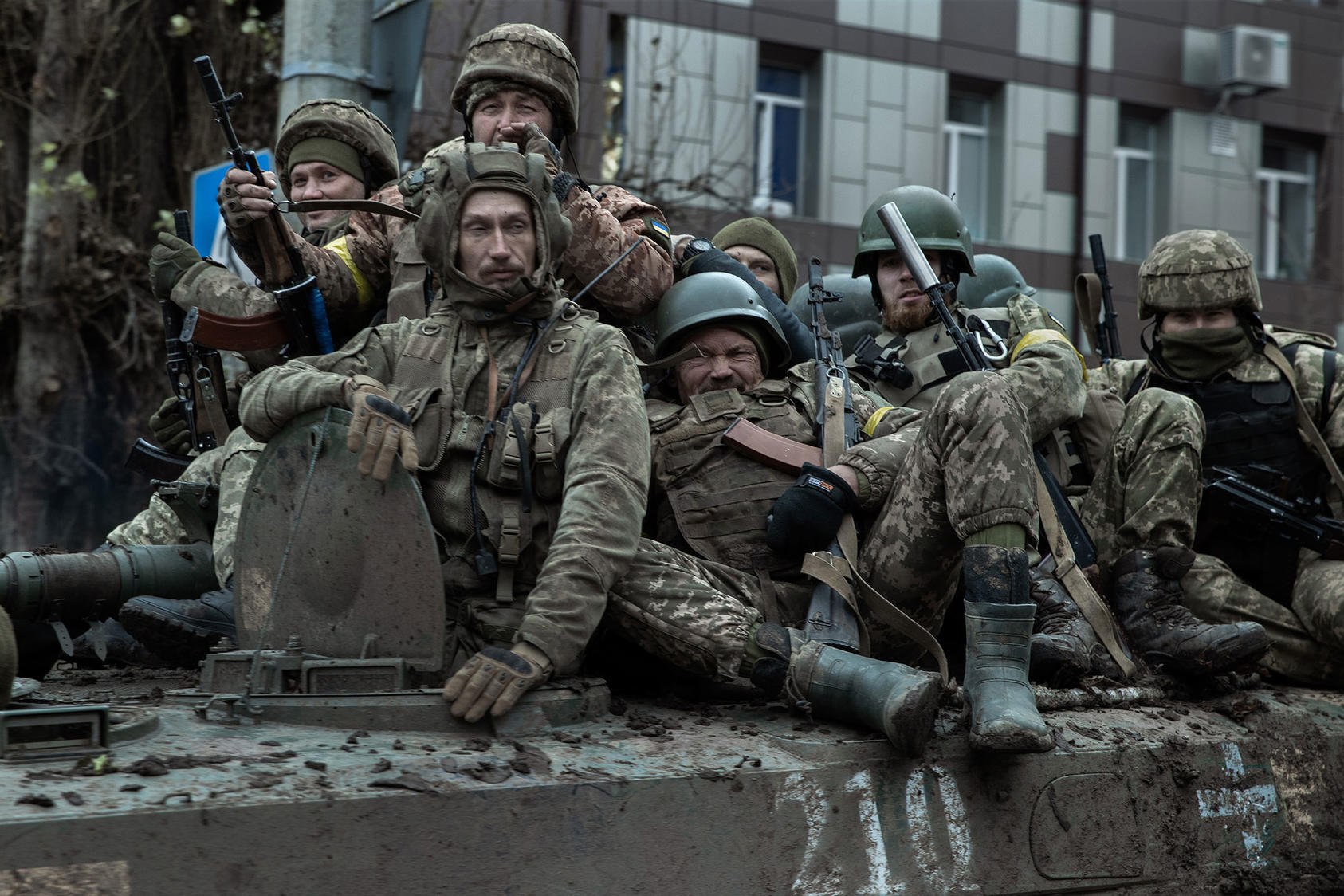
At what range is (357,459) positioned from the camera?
11.2 feet

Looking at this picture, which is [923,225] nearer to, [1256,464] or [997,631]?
[1256,464]

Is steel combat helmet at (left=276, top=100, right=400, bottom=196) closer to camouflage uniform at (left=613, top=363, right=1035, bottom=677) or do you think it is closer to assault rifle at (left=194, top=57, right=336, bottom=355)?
assault rifle at (left=194, top=57, right=336, bottom=355)

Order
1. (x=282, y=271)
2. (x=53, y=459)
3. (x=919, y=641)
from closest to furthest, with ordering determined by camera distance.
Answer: (x=919, y=641) → (x=282, y=271) → (x=53, y=459)

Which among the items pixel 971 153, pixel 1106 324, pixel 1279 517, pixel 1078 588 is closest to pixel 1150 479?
pixel 1279 517

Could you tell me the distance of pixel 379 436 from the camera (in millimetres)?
3375

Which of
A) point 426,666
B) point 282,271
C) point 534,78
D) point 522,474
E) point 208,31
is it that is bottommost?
point 426,666

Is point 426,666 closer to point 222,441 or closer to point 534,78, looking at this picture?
point 222,441

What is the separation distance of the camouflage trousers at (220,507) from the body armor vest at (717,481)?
1.13 metres

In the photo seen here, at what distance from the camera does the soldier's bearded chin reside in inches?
203

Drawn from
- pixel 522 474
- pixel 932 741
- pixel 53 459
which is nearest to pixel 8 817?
pixel 522 474

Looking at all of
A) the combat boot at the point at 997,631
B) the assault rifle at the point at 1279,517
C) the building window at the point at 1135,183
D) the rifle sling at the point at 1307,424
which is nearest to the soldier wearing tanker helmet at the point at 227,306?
the combat boot at the point at 997,631

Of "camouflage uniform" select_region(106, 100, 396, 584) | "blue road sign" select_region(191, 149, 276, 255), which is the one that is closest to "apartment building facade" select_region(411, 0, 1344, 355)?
"blue road sign" select_region(191, 149, 276, 255)

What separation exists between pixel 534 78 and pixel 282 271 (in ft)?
3.29

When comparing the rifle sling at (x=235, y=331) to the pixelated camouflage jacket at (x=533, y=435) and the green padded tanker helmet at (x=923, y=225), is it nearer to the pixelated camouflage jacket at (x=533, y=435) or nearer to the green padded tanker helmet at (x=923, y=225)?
the pixelated camouflage jacket at (x=533, y=435)
